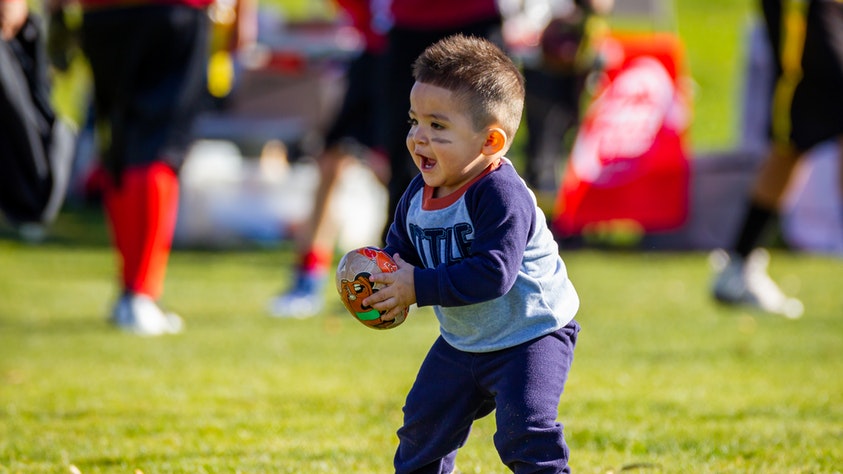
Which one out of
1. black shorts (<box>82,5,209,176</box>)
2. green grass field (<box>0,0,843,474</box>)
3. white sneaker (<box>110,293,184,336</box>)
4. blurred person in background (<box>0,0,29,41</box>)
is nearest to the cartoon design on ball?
green grass field (<box>0,0,843,474</box>)

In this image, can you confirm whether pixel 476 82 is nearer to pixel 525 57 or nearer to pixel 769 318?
pixel 769 318

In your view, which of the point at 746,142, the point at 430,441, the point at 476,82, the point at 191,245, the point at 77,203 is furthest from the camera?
the point at 77,203

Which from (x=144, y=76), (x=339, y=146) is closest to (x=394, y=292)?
(x=144, y=76)

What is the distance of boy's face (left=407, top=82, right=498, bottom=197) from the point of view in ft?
8.25

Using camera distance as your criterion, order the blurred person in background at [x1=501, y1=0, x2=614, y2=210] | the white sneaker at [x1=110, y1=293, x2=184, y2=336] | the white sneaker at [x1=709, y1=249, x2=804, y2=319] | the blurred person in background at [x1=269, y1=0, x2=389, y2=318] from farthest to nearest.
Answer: the blurred person in background at [x1=501, y1=0, x2=614, y2=210] → the blurred person in background at [x1=269, y1=0, x2=389, y2=318] → the white sneaker at [x1=709, y1=249, x2=804, y2=319] → the white sneaker at [x1=110, y1=293, x2=184, y2=336]

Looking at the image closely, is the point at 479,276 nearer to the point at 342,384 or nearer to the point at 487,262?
the point at 487,262

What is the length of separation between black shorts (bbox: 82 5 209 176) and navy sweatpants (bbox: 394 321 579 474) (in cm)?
319

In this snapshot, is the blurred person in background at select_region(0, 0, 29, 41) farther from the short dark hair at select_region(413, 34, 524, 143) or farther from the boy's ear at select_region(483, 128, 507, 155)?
the boy's ear at select_region(483, 128, 507, 155)

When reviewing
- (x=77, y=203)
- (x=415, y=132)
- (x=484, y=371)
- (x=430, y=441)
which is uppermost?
(x=415, y=132)

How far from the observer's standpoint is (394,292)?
2.45 meters

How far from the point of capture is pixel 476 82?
251 cm

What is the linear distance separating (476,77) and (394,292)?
0.49m

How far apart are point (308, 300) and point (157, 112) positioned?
1283 mm

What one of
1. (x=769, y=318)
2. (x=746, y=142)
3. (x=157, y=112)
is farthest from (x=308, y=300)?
(x=746, y=142)
